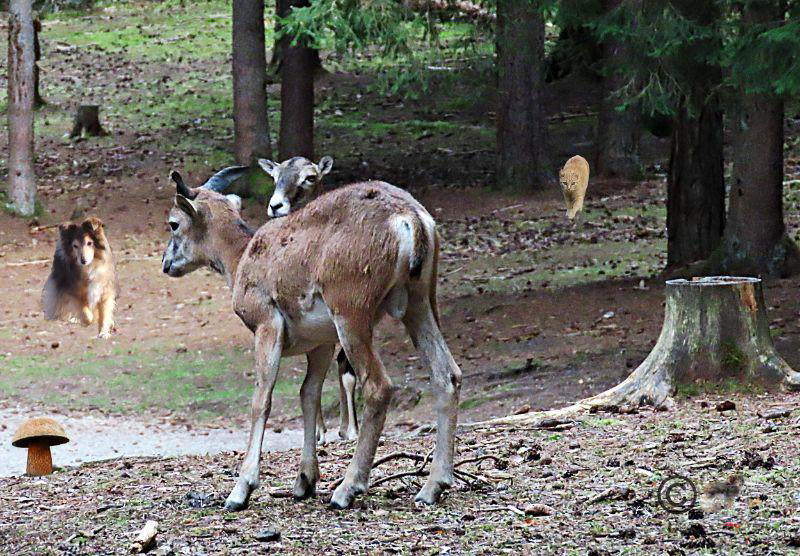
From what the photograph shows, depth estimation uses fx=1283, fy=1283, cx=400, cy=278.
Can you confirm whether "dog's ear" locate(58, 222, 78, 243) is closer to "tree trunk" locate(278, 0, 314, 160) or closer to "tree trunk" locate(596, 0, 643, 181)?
"tree trunk" locate(278, 0, 314, 160)

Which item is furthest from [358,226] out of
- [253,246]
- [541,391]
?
[541,391]

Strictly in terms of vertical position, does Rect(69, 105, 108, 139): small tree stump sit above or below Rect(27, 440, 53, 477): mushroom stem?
above

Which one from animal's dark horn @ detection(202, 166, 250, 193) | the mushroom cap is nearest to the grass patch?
the mushroom cap

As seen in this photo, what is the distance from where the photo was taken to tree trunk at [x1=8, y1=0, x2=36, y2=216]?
21234mm

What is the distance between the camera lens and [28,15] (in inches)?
824

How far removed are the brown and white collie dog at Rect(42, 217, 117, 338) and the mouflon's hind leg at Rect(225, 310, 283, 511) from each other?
2496 millimetres

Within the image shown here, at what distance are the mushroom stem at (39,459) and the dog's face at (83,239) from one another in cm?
136

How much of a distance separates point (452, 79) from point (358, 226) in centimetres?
1295

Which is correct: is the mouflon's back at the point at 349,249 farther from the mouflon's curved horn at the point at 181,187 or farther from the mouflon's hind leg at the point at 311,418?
the mouflon's curved horn at the point at 181,187

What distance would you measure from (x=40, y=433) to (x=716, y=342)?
5112 millimetres

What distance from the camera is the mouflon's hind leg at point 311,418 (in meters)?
7.23

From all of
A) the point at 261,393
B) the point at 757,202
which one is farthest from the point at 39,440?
the point at 757,202

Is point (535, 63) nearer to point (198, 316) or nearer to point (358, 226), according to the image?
point (198, 316)

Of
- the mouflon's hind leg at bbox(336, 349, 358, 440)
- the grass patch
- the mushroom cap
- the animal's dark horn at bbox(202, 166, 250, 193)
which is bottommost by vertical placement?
the grass patch
